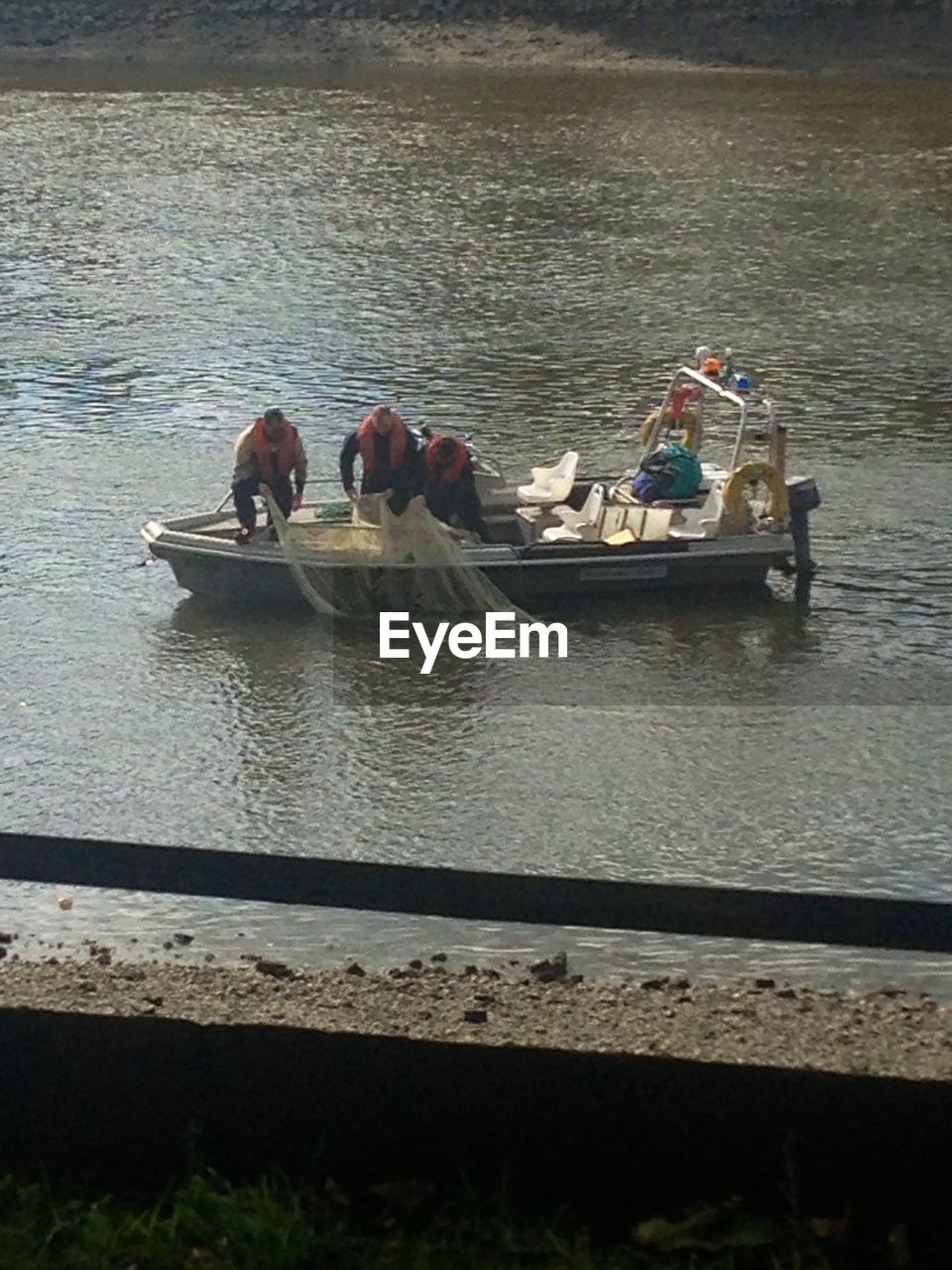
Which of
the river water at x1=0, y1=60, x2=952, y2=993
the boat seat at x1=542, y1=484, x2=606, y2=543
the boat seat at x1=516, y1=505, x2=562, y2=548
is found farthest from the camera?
the boat seat at x1=516, y1=505, x2=562, y2=548

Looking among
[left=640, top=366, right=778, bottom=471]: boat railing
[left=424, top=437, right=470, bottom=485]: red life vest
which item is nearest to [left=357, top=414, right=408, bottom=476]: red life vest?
[left=424, top=437, right=470, bottom=485]: red life vest

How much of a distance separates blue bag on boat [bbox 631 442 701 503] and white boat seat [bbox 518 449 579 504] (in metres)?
0.47

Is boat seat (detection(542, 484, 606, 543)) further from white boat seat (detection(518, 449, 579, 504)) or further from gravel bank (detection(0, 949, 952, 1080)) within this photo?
gravel bank (detection(0, 949, 952, 1080))

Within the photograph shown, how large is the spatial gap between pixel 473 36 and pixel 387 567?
37109 millimetres

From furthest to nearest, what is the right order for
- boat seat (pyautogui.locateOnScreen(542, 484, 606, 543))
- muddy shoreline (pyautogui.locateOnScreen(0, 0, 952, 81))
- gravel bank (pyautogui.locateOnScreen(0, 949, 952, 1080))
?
muddy shoreline (pyautogui.locateOnScreen(0, 0, 952, 81)), boat seat (pyautogui.locateOnScreen(542, 484, 606, 543)), gravel bank (pyautogui.locateOnScreen(0, 949, 952, 1080))

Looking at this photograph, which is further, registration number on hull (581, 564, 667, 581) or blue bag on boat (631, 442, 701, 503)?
blue bag on boat (631, 442, 701, 503)

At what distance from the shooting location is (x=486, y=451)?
17.8 metres

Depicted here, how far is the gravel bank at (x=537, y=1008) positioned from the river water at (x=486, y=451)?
60cm

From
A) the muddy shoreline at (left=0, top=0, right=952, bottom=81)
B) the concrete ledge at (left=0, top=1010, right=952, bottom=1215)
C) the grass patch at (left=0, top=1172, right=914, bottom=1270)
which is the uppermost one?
the muddy shoreline at (left=0, top=0, right=952, bottom=81)

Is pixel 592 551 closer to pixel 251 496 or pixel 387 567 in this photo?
pixel 387 567

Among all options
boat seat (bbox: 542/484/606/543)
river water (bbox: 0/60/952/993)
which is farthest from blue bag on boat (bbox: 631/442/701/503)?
river water (bbox: 0/60/952/993)

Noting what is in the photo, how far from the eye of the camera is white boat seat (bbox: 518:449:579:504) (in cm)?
1417

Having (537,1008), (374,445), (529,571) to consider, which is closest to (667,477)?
(529,571)

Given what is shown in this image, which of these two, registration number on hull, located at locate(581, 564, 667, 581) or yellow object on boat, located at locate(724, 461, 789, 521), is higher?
yellow object on boat, located at locate(724, 461, 789, 521)
